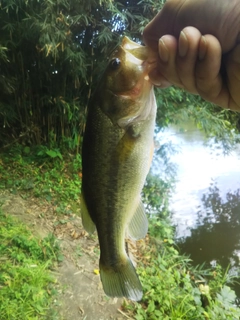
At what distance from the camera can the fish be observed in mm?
1200

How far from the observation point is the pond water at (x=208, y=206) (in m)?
5.39

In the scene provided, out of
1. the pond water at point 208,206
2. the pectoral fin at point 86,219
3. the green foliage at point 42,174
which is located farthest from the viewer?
the pond water at point 208,206

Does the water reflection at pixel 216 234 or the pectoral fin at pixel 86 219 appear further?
the water reflection at pixel 216 234

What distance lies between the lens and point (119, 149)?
1.24 metres

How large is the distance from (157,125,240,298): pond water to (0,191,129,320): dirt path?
1936 millimetres

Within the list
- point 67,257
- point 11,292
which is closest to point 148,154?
point 11,292

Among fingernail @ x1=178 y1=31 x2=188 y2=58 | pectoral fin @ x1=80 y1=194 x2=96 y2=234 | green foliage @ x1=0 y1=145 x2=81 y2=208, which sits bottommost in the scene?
green foliage @ x1=0 y1=145 x2=81 y2=208

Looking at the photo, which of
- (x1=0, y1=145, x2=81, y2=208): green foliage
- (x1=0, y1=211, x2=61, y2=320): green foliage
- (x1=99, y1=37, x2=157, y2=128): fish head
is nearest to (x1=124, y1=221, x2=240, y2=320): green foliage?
(x1=0, y1=211, x2=61, y2=320): green foliage

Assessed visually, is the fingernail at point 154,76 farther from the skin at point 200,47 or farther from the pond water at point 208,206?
the pond water at point 208,206

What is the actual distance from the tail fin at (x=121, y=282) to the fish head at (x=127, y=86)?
1.93ft

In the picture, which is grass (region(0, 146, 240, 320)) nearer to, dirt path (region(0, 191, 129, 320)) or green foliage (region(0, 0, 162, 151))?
dirt path (region(0, 191, 129, 320))

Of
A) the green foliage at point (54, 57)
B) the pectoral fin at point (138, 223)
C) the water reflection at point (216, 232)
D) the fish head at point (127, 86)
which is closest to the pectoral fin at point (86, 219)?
the pectoral fin at point (138, 223)

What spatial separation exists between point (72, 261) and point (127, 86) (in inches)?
111

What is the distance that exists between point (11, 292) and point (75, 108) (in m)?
2.84
